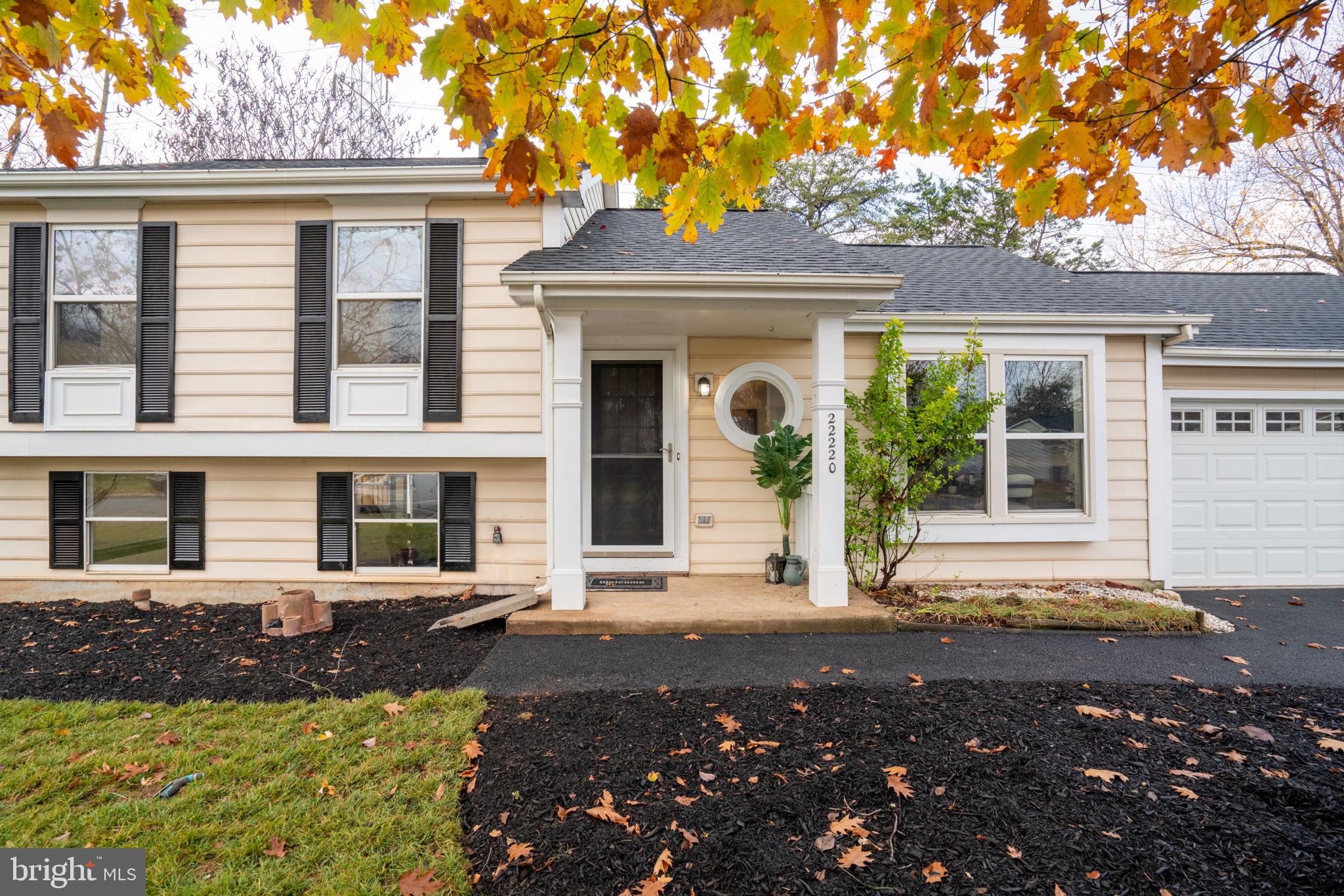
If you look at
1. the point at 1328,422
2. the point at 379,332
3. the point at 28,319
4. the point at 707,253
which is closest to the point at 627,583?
the point at 707,253

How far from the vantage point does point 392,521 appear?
18.7ft

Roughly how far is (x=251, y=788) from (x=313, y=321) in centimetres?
437

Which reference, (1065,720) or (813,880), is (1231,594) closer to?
(1065,720)

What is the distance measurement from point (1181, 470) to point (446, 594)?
7.77m

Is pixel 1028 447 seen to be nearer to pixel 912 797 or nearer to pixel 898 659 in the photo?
pixel 898 659

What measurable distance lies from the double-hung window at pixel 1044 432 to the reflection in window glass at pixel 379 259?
19.6ft

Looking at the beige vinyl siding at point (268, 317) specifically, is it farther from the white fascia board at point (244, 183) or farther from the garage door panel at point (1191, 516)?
the garage door panel at point (1191, 516)

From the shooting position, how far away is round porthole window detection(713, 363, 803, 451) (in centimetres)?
568

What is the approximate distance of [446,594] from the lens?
5.54m

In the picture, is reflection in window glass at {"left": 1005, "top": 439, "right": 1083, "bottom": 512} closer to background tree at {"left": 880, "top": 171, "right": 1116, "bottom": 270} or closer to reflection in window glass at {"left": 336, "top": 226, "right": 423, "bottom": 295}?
reflection in window glass at {"left": 336, "top": 226, "right": 423, "bottom": 295}

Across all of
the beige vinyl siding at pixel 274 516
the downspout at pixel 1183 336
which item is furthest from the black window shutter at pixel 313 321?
the downspout at pixel 1183 336

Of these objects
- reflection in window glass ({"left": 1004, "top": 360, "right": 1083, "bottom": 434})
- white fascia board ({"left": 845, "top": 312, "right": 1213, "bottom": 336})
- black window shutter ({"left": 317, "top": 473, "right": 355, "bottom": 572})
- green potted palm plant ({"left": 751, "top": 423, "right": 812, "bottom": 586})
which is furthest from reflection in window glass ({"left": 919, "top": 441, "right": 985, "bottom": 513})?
black window shutter ({"left": 317, "top": 473, "right": 355, "bottom": 572})

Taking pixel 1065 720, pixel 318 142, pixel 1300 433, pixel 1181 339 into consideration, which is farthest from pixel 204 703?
pixel 318 142

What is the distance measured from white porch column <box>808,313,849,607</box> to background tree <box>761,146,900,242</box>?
38.4 ft
